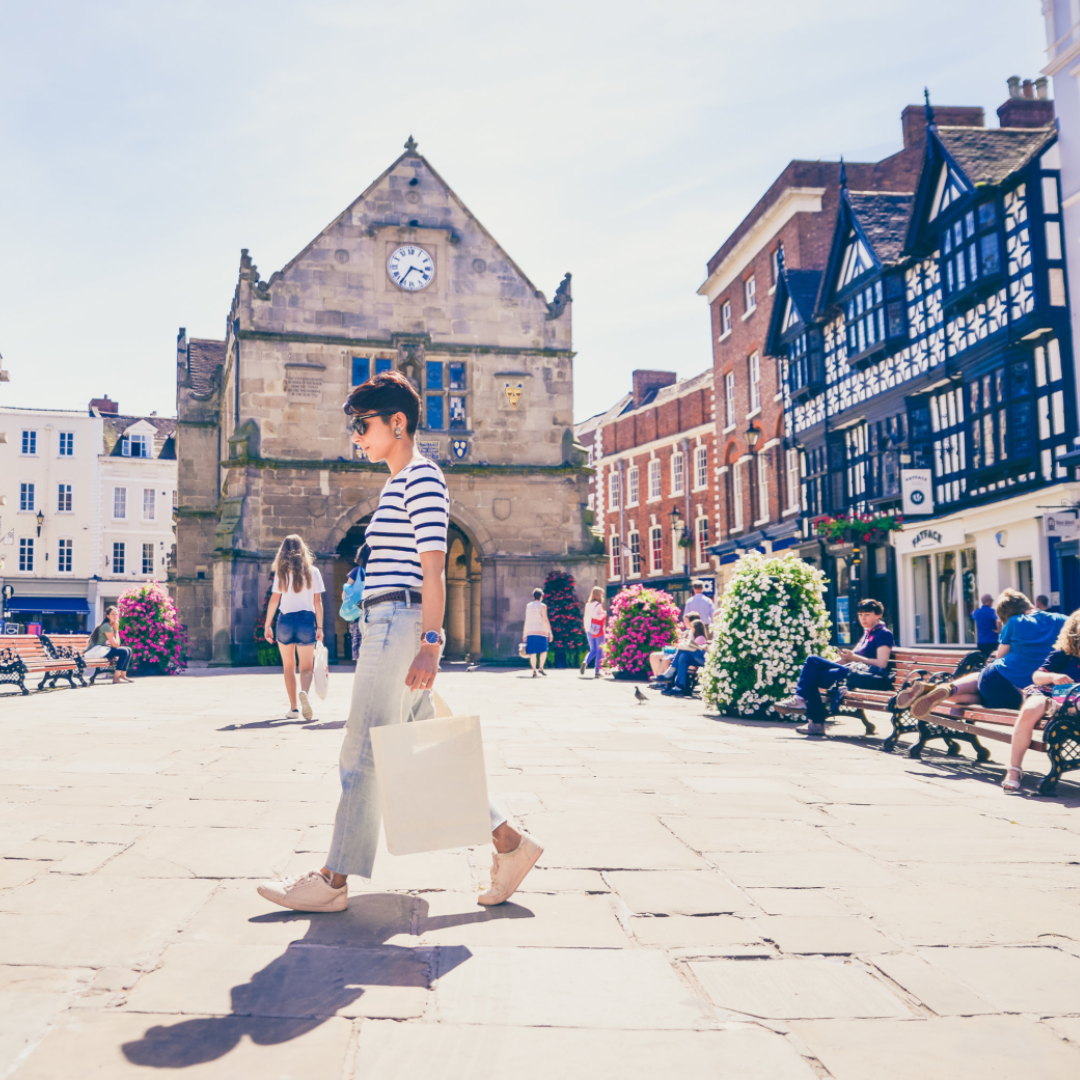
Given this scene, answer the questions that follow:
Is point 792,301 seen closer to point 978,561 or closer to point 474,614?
point 978,561

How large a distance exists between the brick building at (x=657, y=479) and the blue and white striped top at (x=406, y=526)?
3404cm

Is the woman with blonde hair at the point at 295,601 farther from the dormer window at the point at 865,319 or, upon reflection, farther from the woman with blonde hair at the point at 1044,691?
the dormer window at the point at 865,319

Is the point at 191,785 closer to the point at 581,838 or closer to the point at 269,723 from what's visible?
the point at 581,838

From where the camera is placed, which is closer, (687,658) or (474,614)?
(687,658)

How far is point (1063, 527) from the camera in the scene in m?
16.9

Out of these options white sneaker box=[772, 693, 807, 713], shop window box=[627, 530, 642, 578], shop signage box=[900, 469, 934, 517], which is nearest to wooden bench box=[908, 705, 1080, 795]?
white sneaker box=[772, 693, 807, 713]

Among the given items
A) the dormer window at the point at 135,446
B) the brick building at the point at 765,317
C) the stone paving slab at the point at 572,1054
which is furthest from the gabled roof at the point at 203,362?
the stone paving slab at the point at 572,1054

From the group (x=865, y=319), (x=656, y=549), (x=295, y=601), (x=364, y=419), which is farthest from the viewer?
(x=656, y=549)

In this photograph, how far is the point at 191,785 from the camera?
6.10 meters

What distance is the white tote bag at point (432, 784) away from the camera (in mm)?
3434

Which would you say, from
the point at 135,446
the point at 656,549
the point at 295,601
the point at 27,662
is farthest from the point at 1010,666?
the point at 135,446

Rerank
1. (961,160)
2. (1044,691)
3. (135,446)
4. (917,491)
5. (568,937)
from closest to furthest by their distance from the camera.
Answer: (568,937)
(1044,691)
(961,160)
(917,491)
(135,446)

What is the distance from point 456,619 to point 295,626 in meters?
19.7

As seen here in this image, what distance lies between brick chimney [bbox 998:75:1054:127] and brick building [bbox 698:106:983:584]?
3.21 metres
